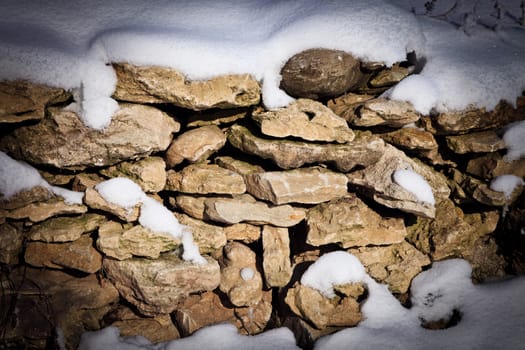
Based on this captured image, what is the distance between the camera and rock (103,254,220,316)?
10.1 ft

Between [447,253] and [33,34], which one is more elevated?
[33,34]

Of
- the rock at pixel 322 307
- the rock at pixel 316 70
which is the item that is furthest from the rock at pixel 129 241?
the rock at pixel 316 70

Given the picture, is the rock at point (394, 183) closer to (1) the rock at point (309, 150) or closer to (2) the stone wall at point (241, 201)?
(2) the stone wall at point (241, 201)

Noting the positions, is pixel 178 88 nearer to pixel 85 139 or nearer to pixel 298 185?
pixel 85 139

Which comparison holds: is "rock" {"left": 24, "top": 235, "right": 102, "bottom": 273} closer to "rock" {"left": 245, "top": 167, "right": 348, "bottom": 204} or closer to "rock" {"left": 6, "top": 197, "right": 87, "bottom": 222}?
"rock" {"left": 6, "top": 197, "right": 87, "bottom": 222}

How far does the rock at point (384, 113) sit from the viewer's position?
3.12 m

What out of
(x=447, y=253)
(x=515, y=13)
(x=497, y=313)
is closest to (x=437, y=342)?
(x=497, y=313)

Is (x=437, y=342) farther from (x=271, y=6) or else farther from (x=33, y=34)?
(x=33, y=34)

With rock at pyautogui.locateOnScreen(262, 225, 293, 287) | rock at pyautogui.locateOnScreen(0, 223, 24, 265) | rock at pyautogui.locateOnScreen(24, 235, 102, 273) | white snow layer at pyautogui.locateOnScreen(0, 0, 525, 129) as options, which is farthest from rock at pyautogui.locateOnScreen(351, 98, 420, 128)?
rock at pyautogui.locateOnScreen(0, 223, 24, 265)

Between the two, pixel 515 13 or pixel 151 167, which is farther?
pixel 515 13

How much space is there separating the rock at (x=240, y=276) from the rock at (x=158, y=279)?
23 cm

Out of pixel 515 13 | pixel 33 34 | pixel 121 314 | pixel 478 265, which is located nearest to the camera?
pixel 33 34

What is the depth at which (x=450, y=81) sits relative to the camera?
328 centimetres

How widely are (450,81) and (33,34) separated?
3726mm
